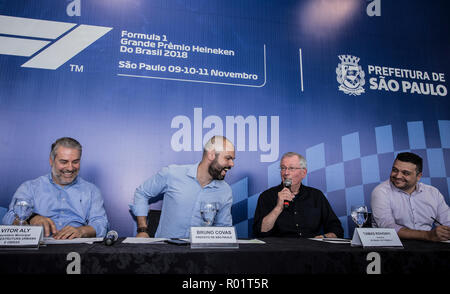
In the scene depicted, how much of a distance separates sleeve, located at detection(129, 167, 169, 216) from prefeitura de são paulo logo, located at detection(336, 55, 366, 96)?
6.35 ft

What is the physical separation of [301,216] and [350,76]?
1.61 meters

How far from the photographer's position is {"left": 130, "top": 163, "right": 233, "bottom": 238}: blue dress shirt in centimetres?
229

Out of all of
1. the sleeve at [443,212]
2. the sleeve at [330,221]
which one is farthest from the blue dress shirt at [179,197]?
the sleeve at [443,212]

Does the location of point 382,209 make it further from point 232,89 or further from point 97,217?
point 97,217

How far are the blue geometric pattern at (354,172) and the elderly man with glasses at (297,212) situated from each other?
1.22ft

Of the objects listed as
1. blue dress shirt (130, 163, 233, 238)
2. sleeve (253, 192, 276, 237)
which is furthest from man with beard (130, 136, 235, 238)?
sleeve (253, 192, 276, 237)

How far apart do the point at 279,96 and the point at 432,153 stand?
5.37 ft

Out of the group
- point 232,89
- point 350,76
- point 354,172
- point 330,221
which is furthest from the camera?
point 350,76

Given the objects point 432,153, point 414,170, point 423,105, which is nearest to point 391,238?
point 414,170

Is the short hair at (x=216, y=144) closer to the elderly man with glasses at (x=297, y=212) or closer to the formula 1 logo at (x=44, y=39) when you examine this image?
the elderly man with glasses at (x=297, y=212)

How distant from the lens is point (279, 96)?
3.01 metres

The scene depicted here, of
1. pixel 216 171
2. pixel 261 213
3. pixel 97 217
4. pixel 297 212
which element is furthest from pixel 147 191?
pixel 297 212

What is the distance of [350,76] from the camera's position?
321 centimetres

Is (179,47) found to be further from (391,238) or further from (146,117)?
(391,238)
